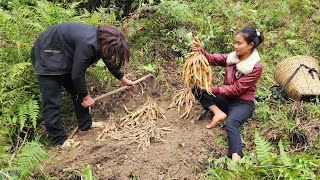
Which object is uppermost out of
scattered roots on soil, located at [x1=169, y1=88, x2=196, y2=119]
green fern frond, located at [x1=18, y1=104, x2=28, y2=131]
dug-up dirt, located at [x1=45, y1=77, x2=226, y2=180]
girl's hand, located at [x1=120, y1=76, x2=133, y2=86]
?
girl's hand, located at [x1=120, y1=76, x2=133, y2=86]

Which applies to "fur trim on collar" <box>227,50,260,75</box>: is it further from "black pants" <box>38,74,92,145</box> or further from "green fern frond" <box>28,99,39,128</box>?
"green fern frond" <box>28,99,39,128</box>

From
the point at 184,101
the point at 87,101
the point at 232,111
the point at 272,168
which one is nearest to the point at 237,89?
the point at 232,111

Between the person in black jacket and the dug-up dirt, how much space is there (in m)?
0.41

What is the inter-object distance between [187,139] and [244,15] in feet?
11.3

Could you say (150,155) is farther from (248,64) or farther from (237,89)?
(248,64)

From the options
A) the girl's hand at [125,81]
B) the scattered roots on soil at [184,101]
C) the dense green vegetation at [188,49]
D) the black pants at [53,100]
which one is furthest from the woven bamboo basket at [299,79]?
the black pants at [53,100]

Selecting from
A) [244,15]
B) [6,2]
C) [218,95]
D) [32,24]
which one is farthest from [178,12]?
[6,2]

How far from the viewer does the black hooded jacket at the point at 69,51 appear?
3682mm

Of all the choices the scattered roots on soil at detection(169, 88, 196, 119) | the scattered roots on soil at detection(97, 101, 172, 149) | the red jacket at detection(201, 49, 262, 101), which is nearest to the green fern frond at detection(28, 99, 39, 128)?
the scattered roots on soil at detection(97, 101, 172, 149)

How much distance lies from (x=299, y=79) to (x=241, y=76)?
1114mm

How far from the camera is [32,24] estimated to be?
15.0 feet

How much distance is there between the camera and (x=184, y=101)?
4754 mm

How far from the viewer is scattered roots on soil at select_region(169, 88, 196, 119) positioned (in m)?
4.64

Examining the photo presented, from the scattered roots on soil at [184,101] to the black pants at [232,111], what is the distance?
338 mm
